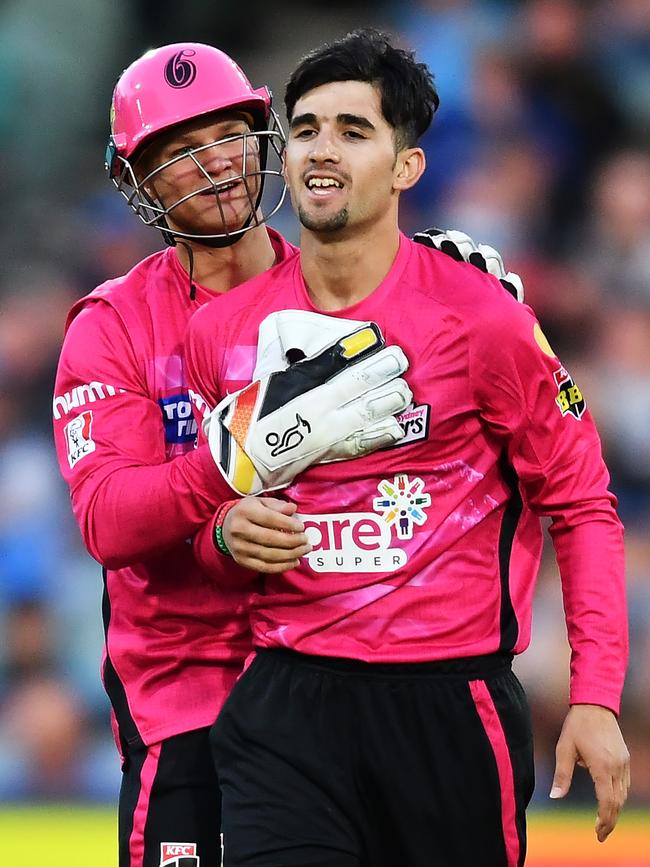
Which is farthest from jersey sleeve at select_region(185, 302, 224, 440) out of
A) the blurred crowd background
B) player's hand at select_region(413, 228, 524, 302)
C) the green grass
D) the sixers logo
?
the blurred crowd background

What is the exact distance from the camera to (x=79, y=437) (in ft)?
9.55

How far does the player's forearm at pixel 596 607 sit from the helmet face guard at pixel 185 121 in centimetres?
95

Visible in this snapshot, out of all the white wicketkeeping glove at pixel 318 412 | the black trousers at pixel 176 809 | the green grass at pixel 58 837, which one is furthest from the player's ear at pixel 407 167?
the green grass at pixel 58 837

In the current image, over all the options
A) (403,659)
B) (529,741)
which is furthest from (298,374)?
(529,741)

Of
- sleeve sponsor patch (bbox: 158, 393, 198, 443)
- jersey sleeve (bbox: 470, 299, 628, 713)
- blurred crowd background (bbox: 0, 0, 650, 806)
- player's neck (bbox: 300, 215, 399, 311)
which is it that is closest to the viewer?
jersey sleeve (bbox: 470, 299, 628, 713)

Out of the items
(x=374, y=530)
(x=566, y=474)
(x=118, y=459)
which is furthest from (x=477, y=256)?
(x=118, y=459)

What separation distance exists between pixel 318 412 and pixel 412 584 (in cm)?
33

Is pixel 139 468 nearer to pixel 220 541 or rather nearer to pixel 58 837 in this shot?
pixel 220 541

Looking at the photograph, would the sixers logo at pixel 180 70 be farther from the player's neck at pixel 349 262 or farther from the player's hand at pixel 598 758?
the player's hand at pixel 598 758

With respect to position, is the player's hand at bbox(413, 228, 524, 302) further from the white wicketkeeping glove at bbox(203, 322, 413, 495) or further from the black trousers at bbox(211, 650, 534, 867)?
the black trousers at bbox(211, 650, 534, 867)

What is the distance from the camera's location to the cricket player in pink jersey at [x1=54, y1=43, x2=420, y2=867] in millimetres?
2883

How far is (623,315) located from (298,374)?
140 inches

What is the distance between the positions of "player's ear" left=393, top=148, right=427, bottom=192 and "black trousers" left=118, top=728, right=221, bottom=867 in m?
1.10

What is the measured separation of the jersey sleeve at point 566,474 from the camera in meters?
2.53
